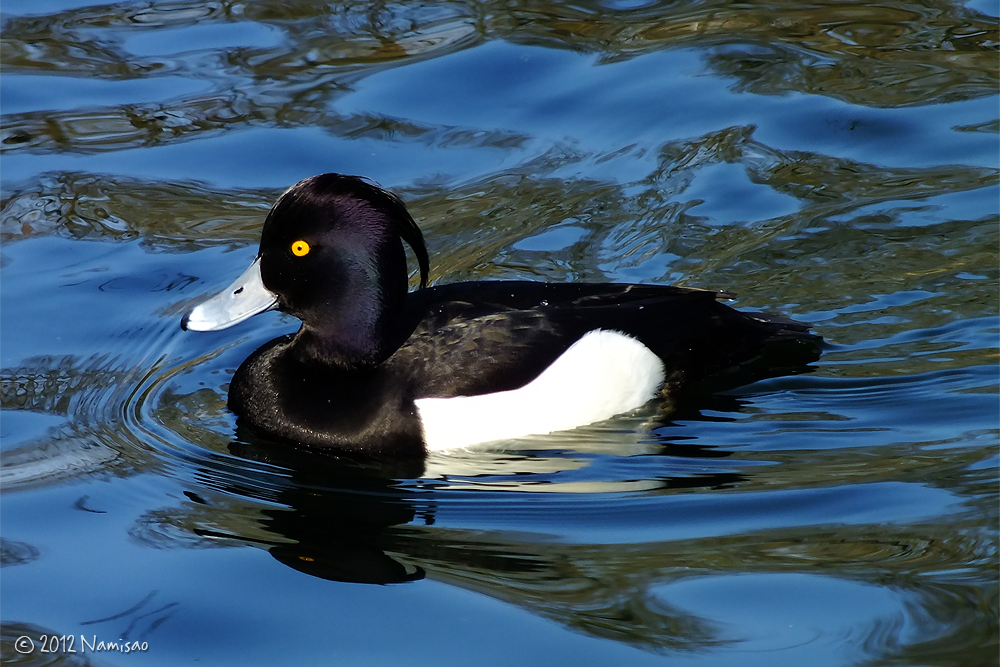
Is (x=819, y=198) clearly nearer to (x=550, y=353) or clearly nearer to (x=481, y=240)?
(x=481, y=240)

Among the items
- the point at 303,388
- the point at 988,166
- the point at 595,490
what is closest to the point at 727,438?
the point at 595,490

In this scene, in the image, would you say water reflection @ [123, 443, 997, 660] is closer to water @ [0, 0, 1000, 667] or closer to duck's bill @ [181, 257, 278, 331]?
water @ [0, 0, 1000, 667]

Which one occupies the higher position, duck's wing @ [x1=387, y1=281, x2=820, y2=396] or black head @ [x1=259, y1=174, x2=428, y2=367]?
black head @ [x1=259, y1=174, x2=428, y2=367]

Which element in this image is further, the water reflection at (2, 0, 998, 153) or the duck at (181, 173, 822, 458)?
the water reflection at (2, 0, 998, 153)

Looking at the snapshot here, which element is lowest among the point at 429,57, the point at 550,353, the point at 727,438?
the point at 727,438

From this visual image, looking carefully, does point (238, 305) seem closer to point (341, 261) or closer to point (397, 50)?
point (341, 261)

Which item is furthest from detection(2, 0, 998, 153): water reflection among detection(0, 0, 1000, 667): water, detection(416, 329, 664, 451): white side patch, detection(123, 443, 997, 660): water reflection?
detection(123, 443, 997, 660): water reflection

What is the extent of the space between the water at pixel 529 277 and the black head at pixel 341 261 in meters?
0.51

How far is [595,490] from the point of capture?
4.46 m

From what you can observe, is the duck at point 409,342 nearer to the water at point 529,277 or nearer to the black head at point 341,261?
the black head at point 341,261

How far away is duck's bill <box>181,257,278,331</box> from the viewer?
4.94 meters

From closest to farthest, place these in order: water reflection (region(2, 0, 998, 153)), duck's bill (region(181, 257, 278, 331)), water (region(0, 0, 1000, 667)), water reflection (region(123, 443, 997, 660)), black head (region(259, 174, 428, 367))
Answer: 1. water reflection (region(123, 443, 997, 660))
2. water (region(0, 0, 1000, 667))
3. black head (region(259, 174, 428, 367))
4. duck's bill (region(181, 257, 278, 331))
5. water reflection (region(2, 0, 998, 153))

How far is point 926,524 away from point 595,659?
1.22m

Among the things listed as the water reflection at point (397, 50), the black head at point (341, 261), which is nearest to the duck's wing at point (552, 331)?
the black head at point (341, 261)
